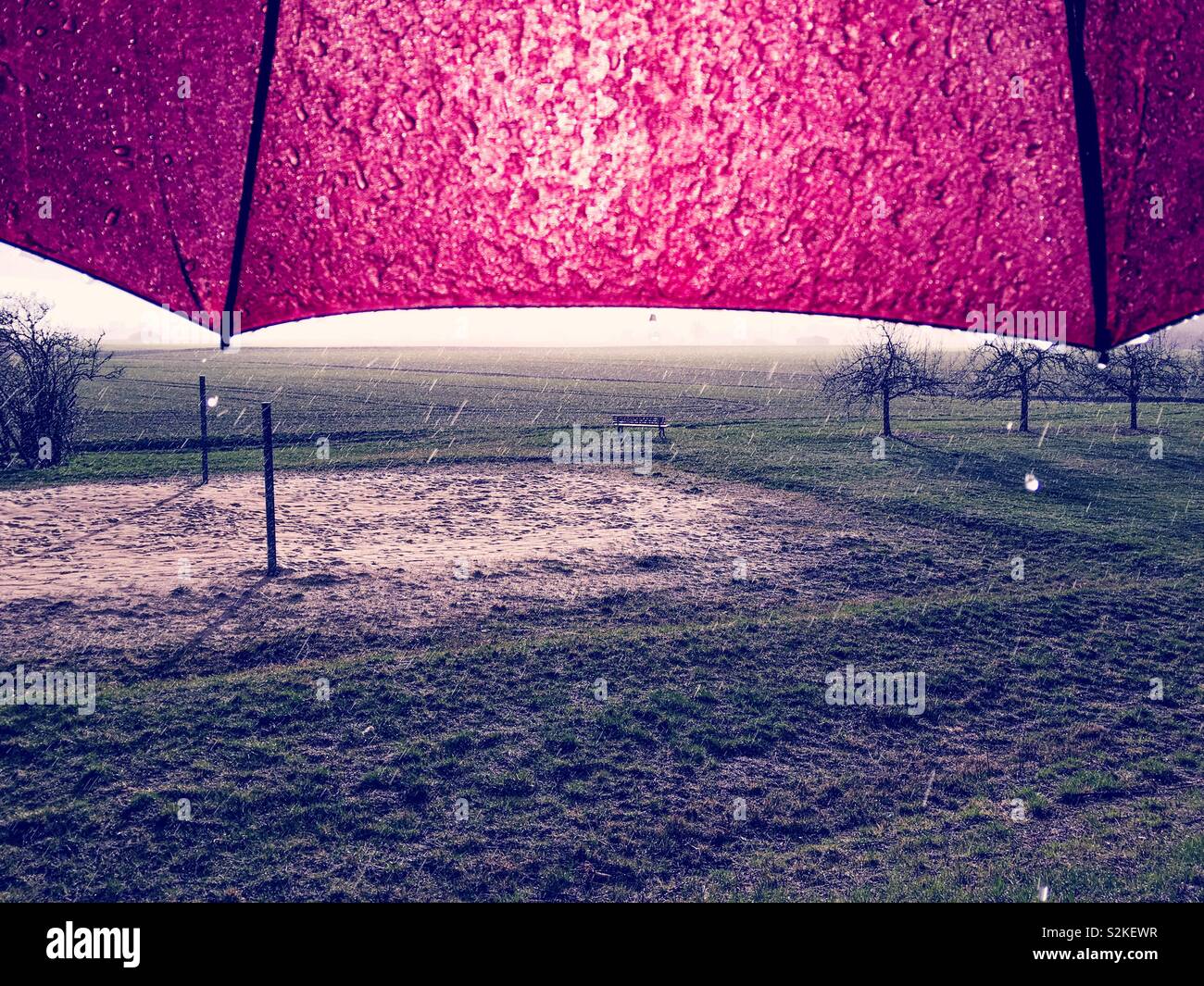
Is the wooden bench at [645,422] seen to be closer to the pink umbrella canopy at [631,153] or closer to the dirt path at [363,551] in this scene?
the dirt path at [363,551]

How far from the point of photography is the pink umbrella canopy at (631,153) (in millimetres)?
787

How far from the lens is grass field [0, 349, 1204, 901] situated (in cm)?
680

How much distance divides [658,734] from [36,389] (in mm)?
20936

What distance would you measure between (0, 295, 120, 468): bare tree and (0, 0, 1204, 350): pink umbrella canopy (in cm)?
2399

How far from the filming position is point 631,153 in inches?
31.0

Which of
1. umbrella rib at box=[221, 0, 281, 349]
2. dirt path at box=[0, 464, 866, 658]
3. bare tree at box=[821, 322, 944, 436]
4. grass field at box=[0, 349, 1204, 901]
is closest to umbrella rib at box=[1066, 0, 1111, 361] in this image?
umbrella rib at box=[221, 0, 281, 349]

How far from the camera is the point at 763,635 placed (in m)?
11.4

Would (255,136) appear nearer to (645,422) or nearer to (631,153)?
(631,153)

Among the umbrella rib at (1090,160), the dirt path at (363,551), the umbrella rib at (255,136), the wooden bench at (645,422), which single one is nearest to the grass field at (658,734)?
the dirt path at (363,551)

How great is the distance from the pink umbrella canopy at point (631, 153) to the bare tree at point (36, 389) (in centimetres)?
2399

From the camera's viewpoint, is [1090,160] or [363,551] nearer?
[1090,160]

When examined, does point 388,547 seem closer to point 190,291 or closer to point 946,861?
point 946,861

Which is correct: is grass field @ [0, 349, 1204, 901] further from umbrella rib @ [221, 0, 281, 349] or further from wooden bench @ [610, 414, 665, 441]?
wooden bench @ [610, 414, 665, 441]

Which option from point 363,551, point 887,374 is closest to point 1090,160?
point 363,551
